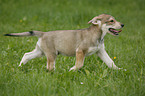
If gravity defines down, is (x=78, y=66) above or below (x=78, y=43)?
below

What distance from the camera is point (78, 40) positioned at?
4.15 m

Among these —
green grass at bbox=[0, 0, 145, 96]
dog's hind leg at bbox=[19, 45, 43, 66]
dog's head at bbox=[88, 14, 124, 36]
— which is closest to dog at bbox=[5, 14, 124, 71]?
dog's head at bbox=[88, 14, 124, 36]

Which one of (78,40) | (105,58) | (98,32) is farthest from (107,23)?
(105,58)

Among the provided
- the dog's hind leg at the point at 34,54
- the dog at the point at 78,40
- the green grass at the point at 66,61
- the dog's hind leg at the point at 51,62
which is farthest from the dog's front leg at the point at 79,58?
the dog's hind leg at the point at 34,54

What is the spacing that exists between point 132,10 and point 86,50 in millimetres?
7547

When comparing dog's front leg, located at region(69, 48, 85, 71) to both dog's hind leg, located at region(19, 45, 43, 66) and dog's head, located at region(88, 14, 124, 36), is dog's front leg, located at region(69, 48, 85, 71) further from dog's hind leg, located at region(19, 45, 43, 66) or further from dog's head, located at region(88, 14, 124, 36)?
dog's hind leg, located at region(19, 45, 43, 66)

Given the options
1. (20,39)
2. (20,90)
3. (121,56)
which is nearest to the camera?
(20,90)

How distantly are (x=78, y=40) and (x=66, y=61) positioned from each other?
0.86 metres

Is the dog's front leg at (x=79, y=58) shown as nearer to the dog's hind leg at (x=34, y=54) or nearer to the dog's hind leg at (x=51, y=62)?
the dog's hind leg at (x=51, y=62)

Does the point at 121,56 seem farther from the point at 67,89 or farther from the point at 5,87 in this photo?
the point at 5,87

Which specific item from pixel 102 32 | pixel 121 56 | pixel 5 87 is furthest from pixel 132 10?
pixel 5 87

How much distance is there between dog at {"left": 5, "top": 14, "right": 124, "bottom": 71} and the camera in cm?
403

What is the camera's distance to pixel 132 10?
10.6 meters

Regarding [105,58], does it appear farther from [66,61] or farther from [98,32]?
[66,61]
